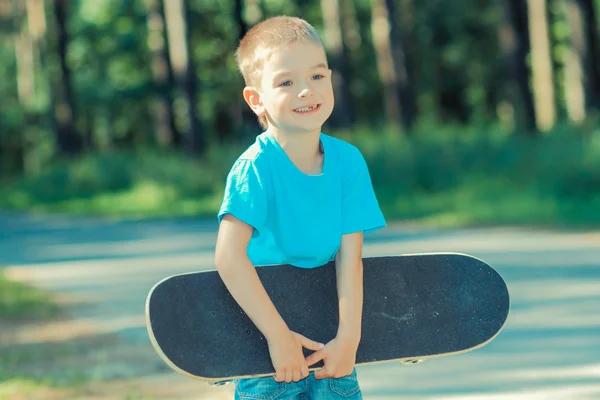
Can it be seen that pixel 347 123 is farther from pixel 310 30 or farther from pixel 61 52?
pixel 310 30

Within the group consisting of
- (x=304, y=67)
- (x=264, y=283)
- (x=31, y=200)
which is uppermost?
(x=304, y=67)

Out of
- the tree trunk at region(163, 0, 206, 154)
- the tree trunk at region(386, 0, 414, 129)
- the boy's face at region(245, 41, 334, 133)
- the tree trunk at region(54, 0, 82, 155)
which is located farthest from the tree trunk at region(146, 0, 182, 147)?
the boy's face at region(245, 41, 334, 133)

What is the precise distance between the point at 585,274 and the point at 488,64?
44.7 meters

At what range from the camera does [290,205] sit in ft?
10.3

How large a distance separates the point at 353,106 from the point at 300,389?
38.1m

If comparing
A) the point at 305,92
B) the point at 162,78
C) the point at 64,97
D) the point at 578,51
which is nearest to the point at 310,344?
the point at 305,92

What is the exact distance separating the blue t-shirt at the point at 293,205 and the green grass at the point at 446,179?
1243 centimetres

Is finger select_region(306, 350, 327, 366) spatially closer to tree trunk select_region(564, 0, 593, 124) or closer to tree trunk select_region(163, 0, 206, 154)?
tree trunk select_region(564, 0, 593, 124)

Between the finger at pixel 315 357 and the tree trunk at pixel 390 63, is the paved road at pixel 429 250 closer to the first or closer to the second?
the finger at pixel 315 357

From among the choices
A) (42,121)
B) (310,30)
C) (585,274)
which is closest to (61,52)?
(42,121)

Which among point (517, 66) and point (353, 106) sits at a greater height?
point (517, 66)

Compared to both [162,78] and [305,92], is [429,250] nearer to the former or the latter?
[305,92]

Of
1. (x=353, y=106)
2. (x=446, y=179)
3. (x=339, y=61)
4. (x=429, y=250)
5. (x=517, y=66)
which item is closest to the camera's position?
(x=429, y=250)

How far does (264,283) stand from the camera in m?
3.12
